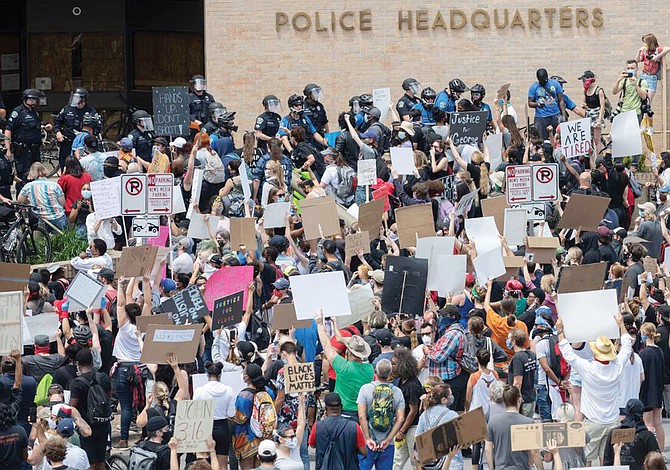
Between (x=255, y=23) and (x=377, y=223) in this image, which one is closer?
(x=377, y=223)

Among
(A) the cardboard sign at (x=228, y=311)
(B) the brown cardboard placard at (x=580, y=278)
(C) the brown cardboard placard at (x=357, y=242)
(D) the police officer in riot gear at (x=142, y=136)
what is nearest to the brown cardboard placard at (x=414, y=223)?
(C) the brown cardboard placard at (x=357, y=242)

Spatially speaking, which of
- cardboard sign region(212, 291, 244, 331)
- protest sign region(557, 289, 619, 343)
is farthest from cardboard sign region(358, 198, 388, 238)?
protest sign region(557, 289, 619, 343)

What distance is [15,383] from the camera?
43.2ft

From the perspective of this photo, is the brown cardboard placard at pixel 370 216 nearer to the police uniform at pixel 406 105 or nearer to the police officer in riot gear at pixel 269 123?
the police officer in riot gear at pixel 269 123

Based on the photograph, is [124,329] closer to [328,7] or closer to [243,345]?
[243,345]

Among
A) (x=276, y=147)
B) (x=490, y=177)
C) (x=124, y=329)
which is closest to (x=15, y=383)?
(x=124, y=329)

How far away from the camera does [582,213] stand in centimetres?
1827

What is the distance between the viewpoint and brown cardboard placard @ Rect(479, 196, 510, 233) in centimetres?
1844

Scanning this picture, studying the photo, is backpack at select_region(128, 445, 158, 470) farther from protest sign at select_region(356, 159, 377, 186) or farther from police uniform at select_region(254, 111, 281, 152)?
police uniform at select_region(254, 111, 281, 152)

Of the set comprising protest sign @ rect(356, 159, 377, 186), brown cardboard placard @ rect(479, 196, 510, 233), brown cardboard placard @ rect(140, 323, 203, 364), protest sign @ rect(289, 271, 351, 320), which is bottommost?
brown cardboard placard @ rect(140, 323, 203, 364)

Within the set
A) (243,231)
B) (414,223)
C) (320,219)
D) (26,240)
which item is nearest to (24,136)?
(26,240)

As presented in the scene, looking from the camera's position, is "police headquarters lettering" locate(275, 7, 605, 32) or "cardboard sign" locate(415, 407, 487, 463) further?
"police headquarters lettering" locate(275, 7, 605, 32)

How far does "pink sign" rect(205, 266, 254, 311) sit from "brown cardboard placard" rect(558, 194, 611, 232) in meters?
4.67

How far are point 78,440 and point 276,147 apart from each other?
317 inches
